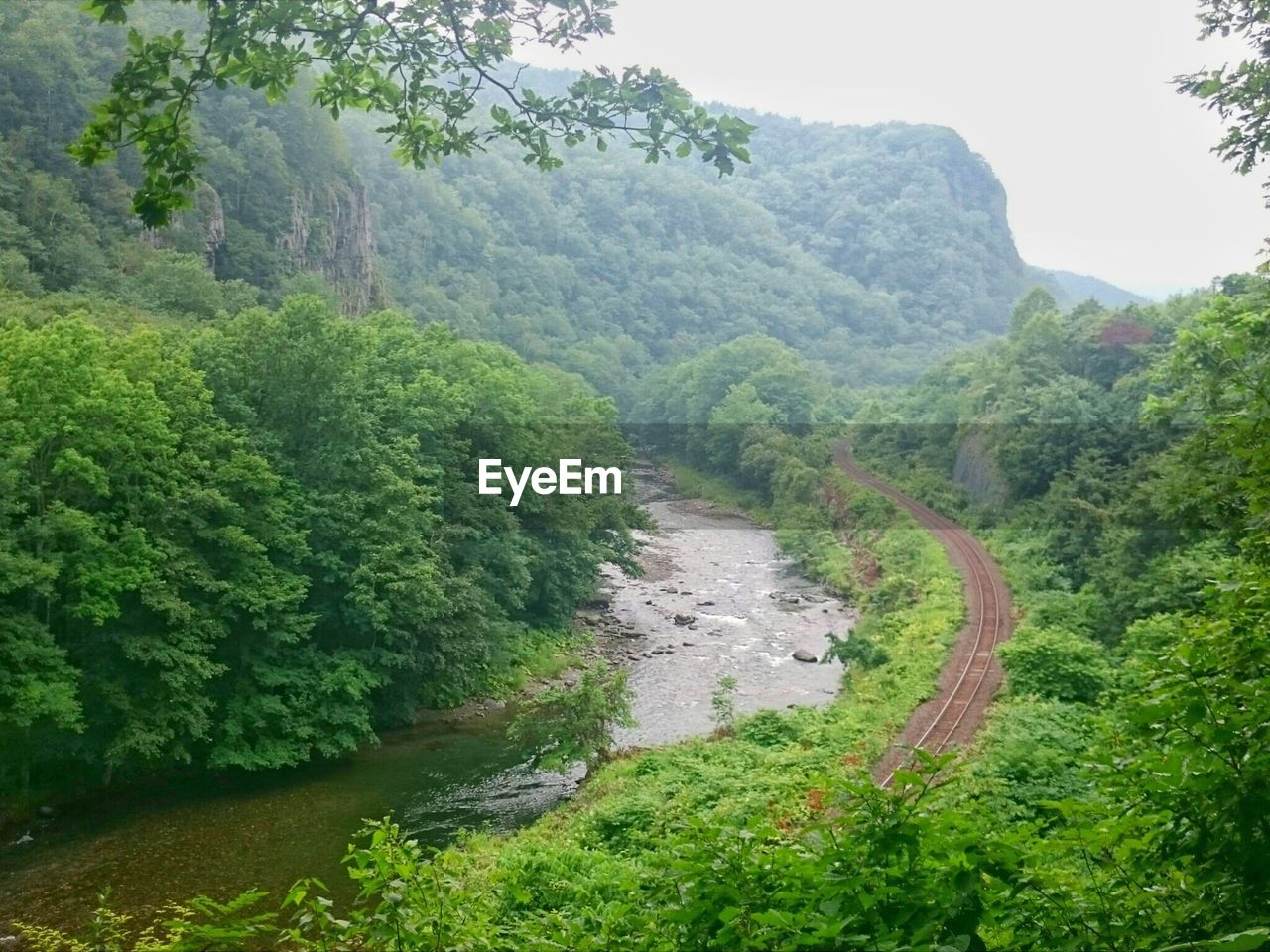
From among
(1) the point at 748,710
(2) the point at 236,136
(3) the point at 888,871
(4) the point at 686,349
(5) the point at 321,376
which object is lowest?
(1) the point at 748,710

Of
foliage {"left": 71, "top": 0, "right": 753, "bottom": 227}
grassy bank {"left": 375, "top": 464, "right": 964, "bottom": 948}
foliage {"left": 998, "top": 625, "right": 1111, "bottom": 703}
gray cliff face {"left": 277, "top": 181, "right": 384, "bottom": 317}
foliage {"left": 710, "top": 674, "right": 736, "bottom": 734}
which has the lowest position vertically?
foliage {"left": 710, "top": 674, "right": 736, "bottom": 734}

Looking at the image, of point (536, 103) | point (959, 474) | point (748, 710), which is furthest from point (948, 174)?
point (536, 103)

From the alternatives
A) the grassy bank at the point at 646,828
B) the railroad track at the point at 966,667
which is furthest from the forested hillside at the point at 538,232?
the railroad track at the point at 966,667

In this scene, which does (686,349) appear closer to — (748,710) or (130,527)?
(748,710)

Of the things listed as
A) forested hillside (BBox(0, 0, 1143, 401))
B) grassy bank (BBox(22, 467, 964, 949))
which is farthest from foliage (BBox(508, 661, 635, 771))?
forested hillside (BBox(0, 0, 1143, 401))

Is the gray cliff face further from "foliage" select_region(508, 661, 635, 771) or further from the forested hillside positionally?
"foliage" select_region(508, 661, 635, 771)

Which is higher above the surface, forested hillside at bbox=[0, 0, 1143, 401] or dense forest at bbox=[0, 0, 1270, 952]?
forested hillside at bbox=[0, 0, 1143, 401]
